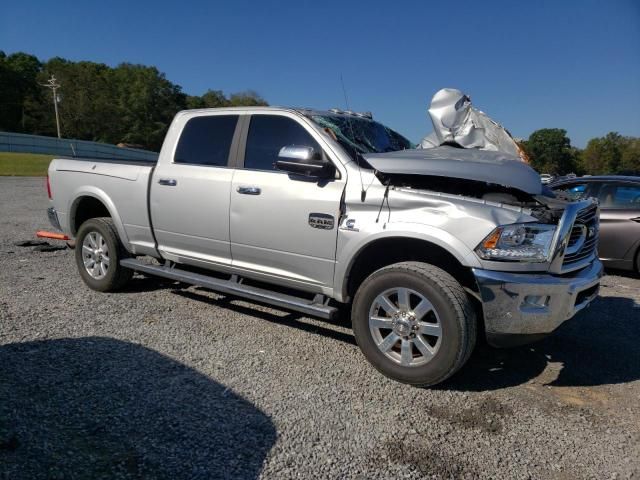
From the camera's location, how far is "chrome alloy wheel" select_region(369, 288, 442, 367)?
351cm

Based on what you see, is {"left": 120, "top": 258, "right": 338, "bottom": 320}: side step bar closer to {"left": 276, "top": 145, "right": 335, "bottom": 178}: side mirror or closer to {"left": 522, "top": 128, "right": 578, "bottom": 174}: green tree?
{"left": 276, "top": 145, "right": 335, "bottom": 178}: side mirror

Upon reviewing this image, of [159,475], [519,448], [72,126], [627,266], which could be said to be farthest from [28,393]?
[72,126]

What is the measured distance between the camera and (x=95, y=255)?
18.8 ft

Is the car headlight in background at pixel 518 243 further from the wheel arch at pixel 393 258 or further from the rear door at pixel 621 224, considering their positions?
the rear door at pixel 621 224

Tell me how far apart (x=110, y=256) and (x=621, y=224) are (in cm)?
696

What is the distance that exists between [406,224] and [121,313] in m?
3.08

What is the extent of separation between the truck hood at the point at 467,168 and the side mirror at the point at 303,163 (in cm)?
33

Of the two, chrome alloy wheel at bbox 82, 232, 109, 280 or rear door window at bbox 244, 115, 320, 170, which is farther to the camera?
chrome alloy wheel at bbox 82, 232, 109, 280

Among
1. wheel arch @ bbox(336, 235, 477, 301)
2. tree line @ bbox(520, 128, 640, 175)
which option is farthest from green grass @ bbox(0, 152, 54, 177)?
tree line @ bbox(520, 128, 640, 175)

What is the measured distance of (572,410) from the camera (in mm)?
3402

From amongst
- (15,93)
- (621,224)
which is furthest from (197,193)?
(15,93)

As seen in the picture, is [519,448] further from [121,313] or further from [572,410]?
[121,313]

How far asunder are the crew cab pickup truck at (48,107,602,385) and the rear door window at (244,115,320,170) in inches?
0.5

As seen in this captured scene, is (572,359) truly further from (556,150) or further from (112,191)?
(556,150)
